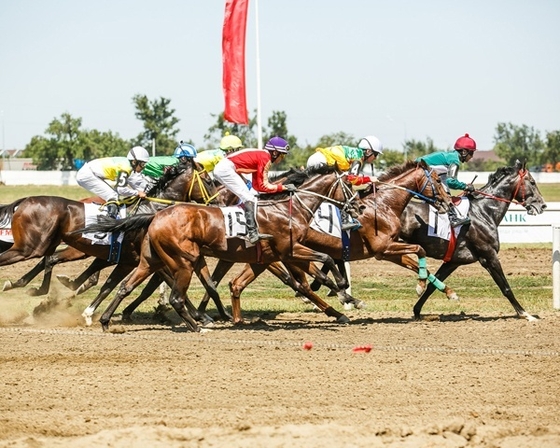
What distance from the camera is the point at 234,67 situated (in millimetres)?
24703

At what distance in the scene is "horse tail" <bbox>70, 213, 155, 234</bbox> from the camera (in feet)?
43.9

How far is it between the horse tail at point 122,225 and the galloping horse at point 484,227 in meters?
3.82

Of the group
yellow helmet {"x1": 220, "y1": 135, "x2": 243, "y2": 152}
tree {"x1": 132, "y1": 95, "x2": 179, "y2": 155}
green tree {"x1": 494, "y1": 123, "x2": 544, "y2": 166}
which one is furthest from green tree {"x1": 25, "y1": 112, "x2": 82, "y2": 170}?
yellow helmet {"x1": 220, "y1": 135, "x2": 243, "y2": 152}

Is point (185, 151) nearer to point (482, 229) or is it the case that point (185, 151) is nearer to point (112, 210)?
point (112, 210)

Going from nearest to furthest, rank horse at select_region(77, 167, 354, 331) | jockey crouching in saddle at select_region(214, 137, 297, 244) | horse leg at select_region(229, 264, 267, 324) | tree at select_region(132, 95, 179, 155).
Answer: horse at select_region(77, 167, 354, 331), jockey crouching in saddle at select_region(214, 137, 297, 244), horse leg at select_region(229, 264, 267, 324), tree at select_region(132, 95, 179, 155)

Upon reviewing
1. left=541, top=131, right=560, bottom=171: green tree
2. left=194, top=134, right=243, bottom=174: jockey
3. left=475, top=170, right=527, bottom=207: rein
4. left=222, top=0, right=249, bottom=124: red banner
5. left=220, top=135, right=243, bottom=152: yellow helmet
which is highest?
left=222, top=0, right=249, bottom=124: red banner

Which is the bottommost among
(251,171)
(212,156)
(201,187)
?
(201,187)

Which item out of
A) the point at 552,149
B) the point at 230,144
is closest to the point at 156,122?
the point at 552,149

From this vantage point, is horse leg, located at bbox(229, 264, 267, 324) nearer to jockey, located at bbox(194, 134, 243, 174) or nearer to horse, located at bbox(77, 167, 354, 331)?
horse, located at bbox(77, 167, 354, 331)

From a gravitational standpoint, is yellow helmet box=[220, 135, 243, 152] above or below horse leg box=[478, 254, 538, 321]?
above

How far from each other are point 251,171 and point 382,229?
218 centimetres

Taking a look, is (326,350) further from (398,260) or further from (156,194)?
(156,194)

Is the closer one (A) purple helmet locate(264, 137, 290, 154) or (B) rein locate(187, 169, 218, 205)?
(A) purple helmet locate(264, 137, 290, 154)

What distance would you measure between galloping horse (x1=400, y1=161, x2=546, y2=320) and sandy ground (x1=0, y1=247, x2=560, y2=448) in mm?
1075
